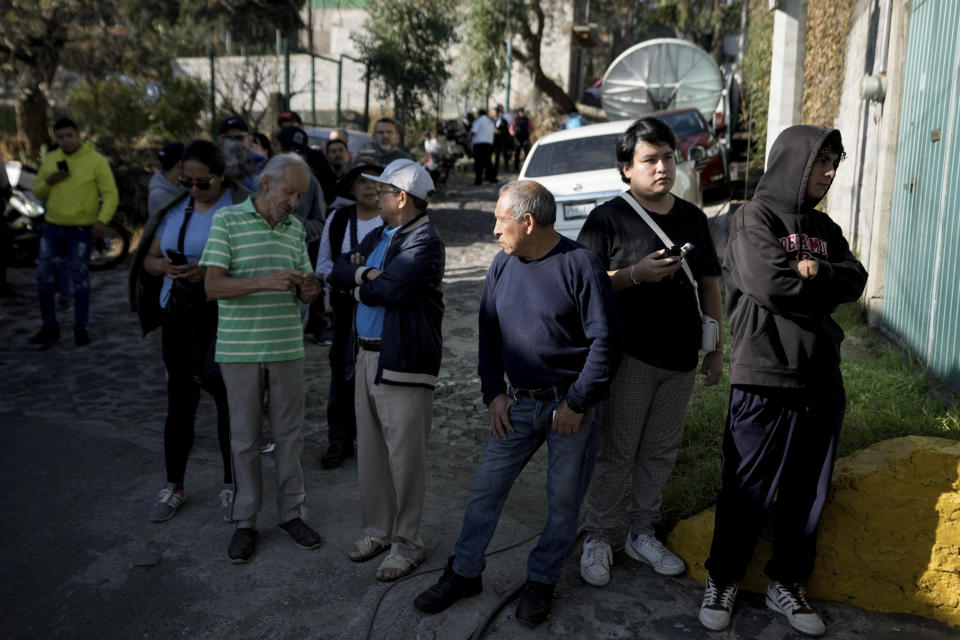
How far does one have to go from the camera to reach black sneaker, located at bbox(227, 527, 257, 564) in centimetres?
384

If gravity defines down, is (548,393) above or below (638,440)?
above

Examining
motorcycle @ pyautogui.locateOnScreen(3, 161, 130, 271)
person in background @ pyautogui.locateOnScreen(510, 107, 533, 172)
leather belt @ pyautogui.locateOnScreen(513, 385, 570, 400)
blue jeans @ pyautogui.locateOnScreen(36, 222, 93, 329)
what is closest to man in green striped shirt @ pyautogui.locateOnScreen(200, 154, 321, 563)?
leather belt @ pyautogui.locateOnScreen(513, 385, 570, 400)

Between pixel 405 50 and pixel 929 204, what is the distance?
18.2m

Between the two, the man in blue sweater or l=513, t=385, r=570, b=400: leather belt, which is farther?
l=513, t=385, r=570, b=400: leather belt

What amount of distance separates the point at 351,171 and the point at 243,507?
2.04 metres

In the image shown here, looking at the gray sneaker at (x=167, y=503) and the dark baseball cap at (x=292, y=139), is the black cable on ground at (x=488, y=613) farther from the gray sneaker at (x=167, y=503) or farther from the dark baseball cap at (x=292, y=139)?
the dark baseball cap at (x=292, y=139)

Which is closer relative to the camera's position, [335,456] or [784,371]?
[784,371]

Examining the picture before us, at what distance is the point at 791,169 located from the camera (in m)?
3.05

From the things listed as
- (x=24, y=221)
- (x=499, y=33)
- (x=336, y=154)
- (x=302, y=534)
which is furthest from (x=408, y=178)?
(x=499, y=33)

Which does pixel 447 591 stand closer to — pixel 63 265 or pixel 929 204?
pixel 929 204

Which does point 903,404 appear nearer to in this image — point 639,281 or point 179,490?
point 639,281

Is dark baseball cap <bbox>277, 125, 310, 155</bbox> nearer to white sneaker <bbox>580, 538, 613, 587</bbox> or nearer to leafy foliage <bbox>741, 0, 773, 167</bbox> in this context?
white sneaker <bbox>580, 538, 613, 587</bbox>

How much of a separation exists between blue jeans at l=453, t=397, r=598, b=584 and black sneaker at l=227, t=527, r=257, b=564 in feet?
3.69

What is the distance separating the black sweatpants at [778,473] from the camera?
318 cm
